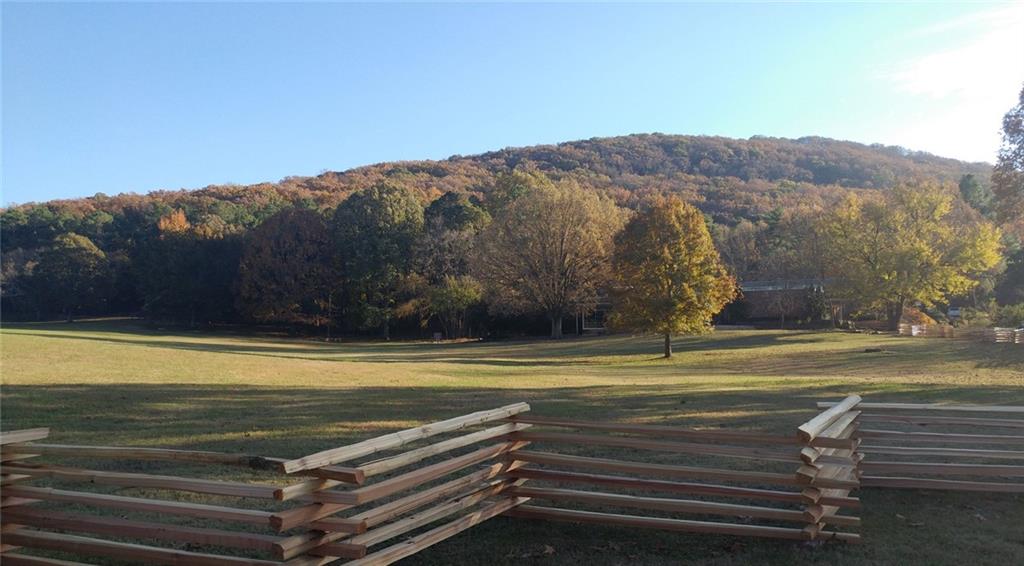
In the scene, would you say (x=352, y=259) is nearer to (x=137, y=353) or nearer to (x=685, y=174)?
(x=137, y=353)

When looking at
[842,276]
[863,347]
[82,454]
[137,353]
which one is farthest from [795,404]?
[842,276]

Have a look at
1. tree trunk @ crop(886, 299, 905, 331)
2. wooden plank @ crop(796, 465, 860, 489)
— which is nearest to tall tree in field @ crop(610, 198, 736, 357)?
tree trunk @ crop(886, 299, 905, 331)

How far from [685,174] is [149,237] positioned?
10402 centimetres

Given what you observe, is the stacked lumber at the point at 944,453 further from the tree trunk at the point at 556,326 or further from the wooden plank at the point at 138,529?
the tree trunk at the point at 556,326

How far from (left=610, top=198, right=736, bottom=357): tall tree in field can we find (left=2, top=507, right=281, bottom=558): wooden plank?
36.8m

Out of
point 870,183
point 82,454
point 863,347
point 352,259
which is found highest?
point 870,183

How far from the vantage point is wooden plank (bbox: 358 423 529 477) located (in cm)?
577

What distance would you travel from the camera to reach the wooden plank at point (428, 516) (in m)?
5.90

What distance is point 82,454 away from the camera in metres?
6.06

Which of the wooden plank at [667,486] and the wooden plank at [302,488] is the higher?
the wooden plank at [302,488]

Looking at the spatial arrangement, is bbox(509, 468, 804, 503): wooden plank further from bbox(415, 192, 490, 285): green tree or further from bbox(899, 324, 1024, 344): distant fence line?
bbox(415, 192, 490, 285): green tree

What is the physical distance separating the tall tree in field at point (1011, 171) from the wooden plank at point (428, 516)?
1382 inches

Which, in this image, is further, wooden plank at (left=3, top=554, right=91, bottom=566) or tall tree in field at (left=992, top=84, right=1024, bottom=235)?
tall tree in field at (left=992, top=84, right=1024, bottom=235)

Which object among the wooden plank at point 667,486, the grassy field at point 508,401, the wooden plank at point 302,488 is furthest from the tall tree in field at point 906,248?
the wooden plank at point 302,488
